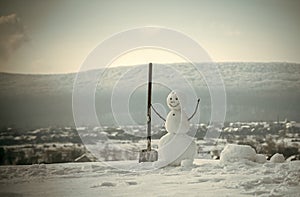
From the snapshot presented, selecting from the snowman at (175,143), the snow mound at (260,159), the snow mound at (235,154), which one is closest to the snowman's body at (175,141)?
the snowman at (175,143)

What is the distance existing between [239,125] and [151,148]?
516mm

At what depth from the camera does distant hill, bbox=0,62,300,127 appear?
2955 millimetres

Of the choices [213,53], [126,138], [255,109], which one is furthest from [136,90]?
[255,109]

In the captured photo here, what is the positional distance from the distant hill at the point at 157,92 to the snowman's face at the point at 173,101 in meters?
0.04

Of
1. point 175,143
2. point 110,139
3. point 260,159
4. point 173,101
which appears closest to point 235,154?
point 260,159

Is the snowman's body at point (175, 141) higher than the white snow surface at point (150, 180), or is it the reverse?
the snowman's body at point (175, 141)

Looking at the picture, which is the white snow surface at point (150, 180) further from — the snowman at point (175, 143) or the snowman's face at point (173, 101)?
the snowman's face at point (173, 101)

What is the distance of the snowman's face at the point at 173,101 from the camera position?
9.78ft

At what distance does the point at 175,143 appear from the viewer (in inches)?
117

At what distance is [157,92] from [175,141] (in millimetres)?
292

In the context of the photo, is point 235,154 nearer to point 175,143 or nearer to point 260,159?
point 260,159

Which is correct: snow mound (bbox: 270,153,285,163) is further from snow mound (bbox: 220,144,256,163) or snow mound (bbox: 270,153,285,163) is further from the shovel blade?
the shovel blade

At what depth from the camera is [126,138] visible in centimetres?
299

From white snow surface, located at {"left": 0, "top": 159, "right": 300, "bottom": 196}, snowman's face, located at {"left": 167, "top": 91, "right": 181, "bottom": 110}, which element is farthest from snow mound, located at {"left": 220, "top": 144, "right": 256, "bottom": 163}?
snowman's face, located at {"left": 167, "top": 91, "right": 181, "bottom": 110}
